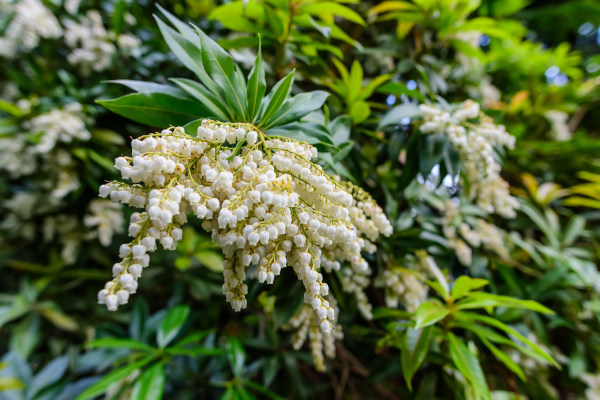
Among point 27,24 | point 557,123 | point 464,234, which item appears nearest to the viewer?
point 464,234

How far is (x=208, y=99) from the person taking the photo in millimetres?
736

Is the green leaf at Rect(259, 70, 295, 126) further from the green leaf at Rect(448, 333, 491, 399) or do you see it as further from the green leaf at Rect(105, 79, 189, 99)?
the green leaf at Rect(448, 333, 491, 399)

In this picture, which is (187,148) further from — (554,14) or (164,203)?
(554,14)

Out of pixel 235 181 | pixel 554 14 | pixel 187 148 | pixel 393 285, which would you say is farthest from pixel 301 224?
pixel 554 14

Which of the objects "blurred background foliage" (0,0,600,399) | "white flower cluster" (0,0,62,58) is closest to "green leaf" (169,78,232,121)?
"blurred background foliage" (0,0,600,399)

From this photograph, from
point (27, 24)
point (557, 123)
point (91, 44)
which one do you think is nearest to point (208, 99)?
point (91, 44)

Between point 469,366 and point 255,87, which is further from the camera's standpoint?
Result: point 469,366

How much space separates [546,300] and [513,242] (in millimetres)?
303

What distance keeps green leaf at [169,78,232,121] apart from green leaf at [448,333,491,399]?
91 cm

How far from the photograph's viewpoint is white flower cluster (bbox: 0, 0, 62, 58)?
152cm

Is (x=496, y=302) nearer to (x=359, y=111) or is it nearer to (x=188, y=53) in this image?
(x=359, y=111)

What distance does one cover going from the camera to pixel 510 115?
208cm

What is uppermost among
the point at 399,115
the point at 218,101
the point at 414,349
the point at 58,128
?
the point at 399,115

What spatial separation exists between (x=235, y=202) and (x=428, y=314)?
0.64 metres
